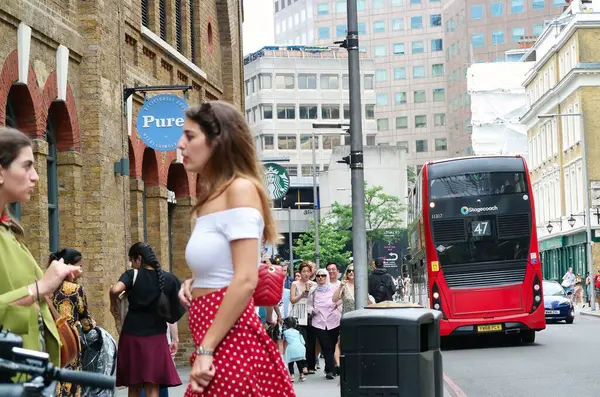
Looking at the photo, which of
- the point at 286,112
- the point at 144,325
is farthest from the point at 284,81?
the point at 144,325

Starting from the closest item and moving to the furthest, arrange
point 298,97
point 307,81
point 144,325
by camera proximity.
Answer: point 144,325
point 307,81
point 298,97

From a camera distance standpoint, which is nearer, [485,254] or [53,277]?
[53,277]

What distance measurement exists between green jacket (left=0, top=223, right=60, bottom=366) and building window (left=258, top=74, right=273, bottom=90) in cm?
12127

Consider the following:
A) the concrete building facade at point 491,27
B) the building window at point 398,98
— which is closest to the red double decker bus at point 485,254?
the concrete building facade at point 491,27

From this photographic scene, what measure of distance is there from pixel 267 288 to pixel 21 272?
3.06 feet

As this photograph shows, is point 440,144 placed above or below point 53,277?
above

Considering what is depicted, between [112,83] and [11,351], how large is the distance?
50.7 ft

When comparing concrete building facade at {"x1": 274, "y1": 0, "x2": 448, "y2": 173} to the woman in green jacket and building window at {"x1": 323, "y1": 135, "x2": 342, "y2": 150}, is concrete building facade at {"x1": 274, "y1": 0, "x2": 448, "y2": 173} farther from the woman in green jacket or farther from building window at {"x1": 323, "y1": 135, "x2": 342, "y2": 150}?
the woman in green jacket

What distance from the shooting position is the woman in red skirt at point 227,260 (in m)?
4.46

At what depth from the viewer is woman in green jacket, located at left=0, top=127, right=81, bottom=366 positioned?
4746mm

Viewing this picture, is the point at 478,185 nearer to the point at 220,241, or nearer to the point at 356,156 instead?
the point at 356,156

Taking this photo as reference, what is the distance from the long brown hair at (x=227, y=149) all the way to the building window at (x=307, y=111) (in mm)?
124320

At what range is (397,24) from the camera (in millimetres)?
154750

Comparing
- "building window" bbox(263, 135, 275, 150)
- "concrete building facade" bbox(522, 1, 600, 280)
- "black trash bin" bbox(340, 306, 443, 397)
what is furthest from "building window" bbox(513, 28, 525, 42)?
"black trash bin" bbox(340, 306, 443, 397)
